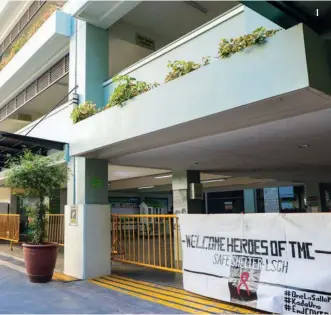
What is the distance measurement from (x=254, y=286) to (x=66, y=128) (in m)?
6.21

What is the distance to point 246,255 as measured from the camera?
524cm

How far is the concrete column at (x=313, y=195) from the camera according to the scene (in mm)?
14871

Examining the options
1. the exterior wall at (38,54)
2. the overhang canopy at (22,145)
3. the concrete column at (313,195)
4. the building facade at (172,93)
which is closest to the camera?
the building facade at (172,93)

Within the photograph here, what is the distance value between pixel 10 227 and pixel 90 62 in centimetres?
927

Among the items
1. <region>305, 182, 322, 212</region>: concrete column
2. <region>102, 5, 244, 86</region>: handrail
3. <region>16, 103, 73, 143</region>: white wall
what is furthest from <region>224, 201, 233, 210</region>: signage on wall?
<region>102, 5, 244, 86</region>: handrail

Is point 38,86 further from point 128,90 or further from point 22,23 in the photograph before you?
point 128,90

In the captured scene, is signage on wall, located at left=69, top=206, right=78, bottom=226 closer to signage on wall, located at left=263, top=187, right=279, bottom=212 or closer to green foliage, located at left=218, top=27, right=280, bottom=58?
green foliage, located at left=218, top=27, right=280, bottom=58

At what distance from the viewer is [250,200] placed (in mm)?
20234

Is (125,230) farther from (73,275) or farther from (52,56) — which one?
(52,56)

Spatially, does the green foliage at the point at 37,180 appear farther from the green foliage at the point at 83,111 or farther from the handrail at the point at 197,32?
the handrail at the point at 197,32

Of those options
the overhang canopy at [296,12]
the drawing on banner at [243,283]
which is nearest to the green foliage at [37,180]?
the drawing on banner at [243,283]

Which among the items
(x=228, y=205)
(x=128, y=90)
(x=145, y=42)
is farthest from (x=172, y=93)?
(x=228, y=205)

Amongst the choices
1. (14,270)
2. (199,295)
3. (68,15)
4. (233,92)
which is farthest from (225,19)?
(14,270)

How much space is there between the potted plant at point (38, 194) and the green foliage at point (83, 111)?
1.12 metres
